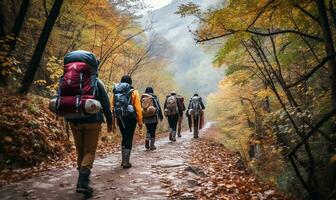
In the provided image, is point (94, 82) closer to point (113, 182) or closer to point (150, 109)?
point (113, 182)

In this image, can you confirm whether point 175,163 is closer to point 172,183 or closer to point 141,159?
point 141,159

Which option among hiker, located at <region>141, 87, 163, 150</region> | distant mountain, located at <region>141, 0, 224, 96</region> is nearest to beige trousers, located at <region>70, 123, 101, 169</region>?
hiker, located at <region>141, 87, 163, 150</region>

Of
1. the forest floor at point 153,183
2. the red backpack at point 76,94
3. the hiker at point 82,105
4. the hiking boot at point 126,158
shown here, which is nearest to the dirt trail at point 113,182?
the forest floor at point 153,183

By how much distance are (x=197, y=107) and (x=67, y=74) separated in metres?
10.5

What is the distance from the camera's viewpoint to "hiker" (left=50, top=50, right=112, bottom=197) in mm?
5262

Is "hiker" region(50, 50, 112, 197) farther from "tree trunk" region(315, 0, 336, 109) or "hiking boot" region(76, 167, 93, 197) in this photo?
"tree trunk" region(315, 0, 336, 109)

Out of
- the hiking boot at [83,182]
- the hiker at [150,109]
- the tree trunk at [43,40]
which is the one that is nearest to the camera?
the hiking boot at [83,182]

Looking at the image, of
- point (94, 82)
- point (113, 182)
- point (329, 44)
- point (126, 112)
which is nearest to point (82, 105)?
point (94, 82)

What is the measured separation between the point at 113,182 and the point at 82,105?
1955 millimetres

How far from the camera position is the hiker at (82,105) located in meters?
5.26

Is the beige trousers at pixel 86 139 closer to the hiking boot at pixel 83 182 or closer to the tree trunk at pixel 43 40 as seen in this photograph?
the hiking boot at pixel 83 182

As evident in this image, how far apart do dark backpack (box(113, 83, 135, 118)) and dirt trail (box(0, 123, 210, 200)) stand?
1.28m

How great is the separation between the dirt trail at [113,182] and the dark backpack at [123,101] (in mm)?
1283

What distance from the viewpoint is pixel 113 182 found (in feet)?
21.4
